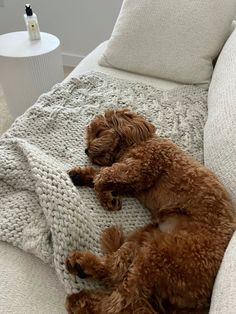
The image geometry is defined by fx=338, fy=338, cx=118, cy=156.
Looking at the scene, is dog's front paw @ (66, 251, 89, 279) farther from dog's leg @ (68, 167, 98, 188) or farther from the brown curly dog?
dog's leg @ (68, 167, 98, 188)

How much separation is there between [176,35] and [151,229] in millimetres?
1005

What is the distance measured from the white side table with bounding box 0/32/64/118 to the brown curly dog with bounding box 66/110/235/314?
0.93m

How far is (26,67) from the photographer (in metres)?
1.95

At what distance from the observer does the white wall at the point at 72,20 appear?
2629 mm

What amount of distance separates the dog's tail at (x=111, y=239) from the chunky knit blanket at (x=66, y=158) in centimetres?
3

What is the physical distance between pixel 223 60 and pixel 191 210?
82 centimetres

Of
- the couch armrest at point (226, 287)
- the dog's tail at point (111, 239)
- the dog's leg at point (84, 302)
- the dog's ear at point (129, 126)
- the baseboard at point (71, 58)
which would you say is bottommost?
the baseboard at point (71, 58)

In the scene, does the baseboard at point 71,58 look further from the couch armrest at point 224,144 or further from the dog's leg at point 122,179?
the dog's leg at point 122,179

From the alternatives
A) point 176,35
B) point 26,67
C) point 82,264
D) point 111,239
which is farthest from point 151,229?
point 26,67

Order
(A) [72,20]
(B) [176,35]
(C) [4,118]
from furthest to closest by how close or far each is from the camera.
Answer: (A) [72,20] → (C) [4,118] → (B) [176,35]

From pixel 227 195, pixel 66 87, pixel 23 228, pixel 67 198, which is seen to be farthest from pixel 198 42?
pixel 23 228

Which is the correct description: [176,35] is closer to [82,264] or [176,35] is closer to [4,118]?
[82,264]

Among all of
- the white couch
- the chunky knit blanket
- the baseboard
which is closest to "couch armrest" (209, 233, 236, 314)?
the white couch

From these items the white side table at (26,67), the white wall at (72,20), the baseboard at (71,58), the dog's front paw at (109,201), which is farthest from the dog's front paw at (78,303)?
the baseboard at (71,58)
